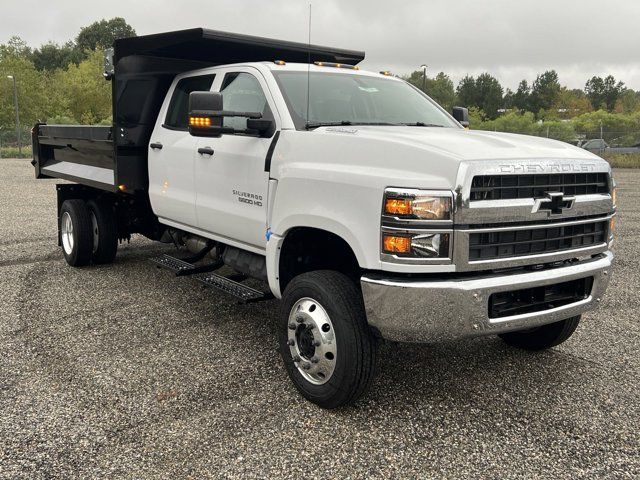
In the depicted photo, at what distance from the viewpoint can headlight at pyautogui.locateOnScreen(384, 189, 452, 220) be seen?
308 centimetres

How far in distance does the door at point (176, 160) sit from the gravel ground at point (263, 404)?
93 cm

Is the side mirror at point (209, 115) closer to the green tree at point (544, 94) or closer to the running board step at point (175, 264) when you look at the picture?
the running board step at point (175, 264)

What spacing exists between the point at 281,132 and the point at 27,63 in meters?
51.3

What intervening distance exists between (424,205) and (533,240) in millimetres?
740

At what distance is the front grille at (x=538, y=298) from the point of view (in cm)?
334

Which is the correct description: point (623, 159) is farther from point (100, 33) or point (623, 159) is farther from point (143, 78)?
point (100, 33)

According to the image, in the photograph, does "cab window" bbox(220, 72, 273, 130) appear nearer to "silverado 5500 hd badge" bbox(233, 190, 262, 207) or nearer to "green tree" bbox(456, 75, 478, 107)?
"silverado 5500 hd badge" bbox(233, 190, 262, 207)

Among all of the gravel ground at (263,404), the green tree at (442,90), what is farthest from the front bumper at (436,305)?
the green tree at (442,90)

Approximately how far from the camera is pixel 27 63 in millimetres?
48250

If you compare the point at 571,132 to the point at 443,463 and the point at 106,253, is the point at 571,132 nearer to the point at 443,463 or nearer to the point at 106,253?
the point at 106,253

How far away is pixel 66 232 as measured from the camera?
7312 millimetres

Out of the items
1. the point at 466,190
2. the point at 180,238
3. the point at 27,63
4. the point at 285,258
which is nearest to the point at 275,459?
the point at 285,258

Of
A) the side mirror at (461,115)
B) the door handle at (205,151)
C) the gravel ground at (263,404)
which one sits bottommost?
the gravel ground at (263,404)

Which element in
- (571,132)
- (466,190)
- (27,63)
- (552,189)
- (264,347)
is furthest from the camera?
(27,63)
